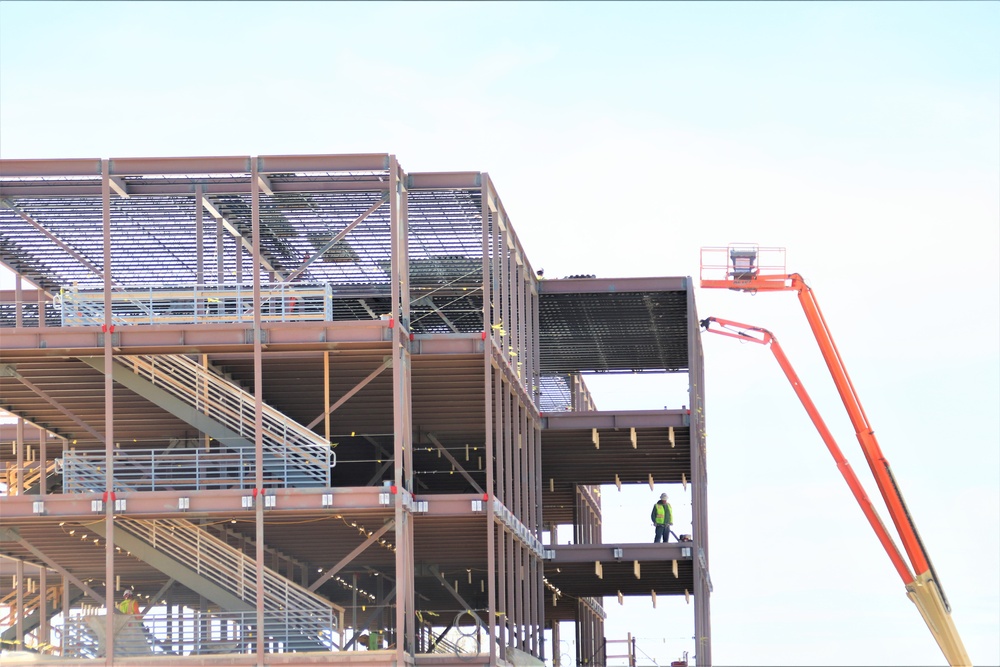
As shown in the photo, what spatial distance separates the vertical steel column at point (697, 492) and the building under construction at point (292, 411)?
17 cm

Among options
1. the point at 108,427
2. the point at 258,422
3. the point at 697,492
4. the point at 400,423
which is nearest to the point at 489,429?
the point at 400,423

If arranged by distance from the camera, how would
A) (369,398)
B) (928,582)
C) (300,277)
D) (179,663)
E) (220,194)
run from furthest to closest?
(928,582) → (300,277) → (369,398) → (220,194) → (179,663)

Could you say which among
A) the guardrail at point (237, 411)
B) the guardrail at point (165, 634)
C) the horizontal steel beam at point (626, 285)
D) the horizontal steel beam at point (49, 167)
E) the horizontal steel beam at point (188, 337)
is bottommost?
the guardrail at point (165, 634)

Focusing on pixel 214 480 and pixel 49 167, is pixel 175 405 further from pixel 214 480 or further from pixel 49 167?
pixel 49 167

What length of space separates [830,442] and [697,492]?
788 centimetres

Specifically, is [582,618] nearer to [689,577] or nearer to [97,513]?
[689,577]

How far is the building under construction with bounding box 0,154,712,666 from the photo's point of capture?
112 feet

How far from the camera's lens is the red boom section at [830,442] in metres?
51.6

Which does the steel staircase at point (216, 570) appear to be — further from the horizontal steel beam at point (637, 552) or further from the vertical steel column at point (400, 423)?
the horizontal steel beam at point (637, 552)

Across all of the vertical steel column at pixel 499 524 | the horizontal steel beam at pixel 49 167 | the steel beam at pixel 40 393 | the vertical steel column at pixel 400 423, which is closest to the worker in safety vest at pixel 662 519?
the vertical steel column at pixel 499 524

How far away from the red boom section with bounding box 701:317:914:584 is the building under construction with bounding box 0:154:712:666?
85.5 inches

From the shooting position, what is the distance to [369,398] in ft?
132

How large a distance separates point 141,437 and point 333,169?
1096 centimetres

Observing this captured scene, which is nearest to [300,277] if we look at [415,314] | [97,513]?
[415,314]
